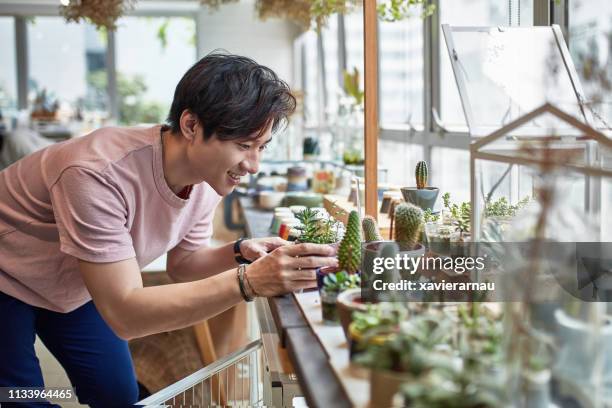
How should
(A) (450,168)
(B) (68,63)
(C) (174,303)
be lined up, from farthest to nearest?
(B) (68,63)
(A) (450,168)
(C) (174,303)

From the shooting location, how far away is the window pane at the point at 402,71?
4.83m

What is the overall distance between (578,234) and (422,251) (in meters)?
0.56

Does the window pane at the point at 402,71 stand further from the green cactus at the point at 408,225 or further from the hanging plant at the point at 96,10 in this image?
the green cactus at the point at 408,225

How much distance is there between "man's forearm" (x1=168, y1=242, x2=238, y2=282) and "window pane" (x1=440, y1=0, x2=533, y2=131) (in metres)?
1.66

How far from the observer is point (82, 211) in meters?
1.52

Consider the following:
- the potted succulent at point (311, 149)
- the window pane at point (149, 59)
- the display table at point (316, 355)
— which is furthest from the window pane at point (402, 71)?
the window pane at point (149, 59)

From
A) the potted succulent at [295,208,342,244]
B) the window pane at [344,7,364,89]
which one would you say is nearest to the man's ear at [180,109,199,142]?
the potted succulent at [295,208,342,244]

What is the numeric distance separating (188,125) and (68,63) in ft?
29.9

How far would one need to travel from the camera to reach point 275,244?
181cm

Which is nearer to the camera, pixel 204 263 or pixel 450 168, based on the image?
pixel 204 263

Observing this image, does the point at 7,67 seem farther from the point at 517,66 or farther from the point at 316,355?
the point at 316,355

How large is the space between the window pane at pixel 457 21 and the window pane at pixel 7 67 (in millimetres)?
7455

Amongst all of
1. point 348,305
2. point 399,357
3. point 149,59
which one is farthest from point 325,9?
point 149,59

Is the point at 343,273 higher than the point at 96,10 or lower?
lower
